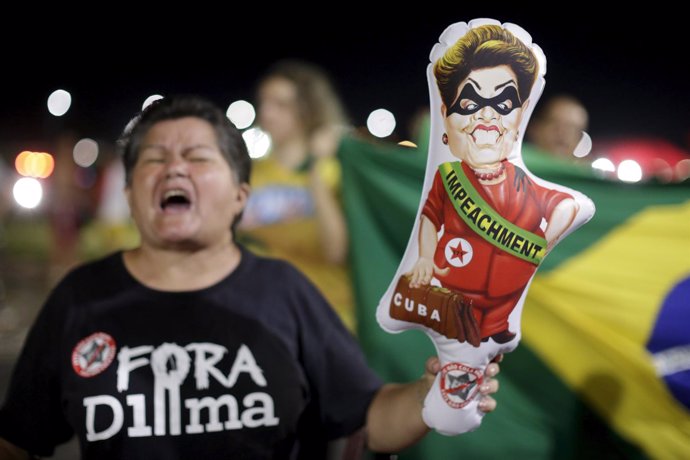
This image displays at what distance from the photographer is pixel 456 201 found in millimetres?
1797

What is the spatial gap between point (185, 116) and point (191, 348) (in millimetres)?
590

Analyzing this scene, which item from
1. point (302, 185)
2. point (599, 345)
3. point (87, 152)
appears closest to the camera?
point (599, 345)

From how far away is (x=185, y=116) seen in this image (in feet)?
7.02

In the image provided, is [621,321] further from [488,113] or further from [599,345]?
[488,113]

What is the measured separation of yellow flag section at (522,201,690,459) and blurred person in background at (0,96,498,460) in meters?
1.05

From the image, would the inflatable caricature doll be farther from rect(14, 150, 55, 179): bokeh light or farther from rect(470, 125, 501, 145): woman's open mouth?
rect(14, 150, 55, 179): bokeh light

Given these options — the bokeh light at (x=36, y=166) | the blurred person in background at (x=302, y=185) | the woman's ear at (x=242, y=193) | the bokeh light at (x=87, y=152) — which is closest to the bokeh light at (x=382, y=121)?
the blurred person in background at (x=302, y=185)

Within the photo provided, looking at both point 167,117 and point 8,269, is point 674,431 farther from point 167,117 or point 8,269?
point 8,269

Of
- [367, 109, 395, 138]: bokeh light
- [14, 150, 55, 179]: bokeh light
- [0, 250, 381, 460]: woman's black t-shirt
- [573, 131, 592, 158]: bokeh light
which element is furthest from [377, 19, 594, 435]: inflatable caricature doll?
[14, 150, 55, 179]: bokeh light

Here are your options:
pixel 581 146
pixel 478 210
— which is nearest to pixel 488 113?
pixel 478 210

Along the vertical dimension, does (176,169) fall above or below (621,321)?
above

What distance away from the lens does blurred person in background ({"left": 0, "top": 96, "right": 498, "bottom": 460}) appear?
1960 millimetres

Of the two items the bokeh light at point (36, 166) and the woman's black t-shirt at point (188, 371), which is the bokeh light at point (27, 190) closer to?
the bokeh light at point (36, 166)

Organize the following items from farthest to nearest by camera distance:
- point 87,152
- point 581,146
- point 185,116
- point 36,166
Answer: point 87,152 → point 36,166 → point 581,146 → point 185,116
